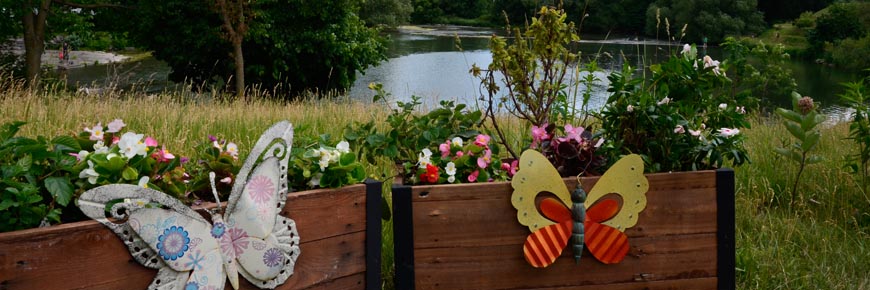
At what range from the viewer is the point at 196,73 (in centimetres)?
1444

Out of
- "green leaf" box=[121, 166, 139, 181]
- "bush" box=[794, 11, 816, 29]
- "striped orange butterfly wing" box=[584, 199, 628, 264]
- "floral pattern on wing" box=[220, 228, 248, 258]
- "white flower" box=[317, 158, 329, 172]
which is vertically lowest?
"striped orange butterfly wing" box=[584, 199, 628, 264]

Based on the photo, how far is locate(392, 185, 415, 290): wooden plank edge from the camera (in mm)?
2100

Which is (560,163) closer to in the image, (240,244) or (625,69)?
(625,69)

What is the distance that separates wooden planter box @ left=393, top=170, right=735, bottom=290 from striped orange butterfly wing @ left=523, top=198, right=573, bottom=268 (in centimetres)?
4

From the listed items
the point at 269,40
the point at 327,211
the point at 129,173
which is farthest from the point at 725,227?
the point at 269,40

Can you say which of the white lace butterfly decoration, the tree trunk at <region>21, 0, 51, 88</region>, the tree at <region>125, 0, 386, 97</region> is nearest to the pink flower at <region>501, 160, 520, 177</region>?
the white lace butterfly decoration

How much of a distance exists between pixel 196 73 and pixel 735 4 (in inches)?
884

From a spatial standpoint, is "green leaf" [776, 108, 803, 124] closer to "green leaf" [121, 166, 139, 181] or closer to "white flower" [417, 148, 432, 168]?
"white flower" [417, 148, 432, 168]

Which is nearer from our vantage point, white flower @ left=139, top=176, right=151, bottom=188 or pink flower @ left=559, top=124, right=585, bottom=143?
white flower @ left=139, top=176, right=151, bottom=188

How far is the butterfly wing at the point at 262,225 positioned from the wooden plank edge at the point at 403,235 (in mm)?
289

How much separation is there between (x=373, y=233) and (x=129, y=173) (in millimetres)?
664

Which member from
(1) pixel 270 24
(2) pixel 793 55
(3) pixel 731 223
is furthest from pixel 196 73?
(2) pixel 793 55

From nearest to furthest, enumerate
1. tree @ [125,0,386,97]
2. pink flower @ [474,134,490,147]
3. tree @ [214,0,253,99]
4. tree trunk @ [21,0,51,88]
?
pink flower @ [474,134,490,147], tree @ [214,0,253,99], tree trunk @ [21,0,51,88], tree @ [125,0,386,97]

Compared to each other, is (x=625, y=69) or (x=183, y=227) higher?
(x=625, y=69)
